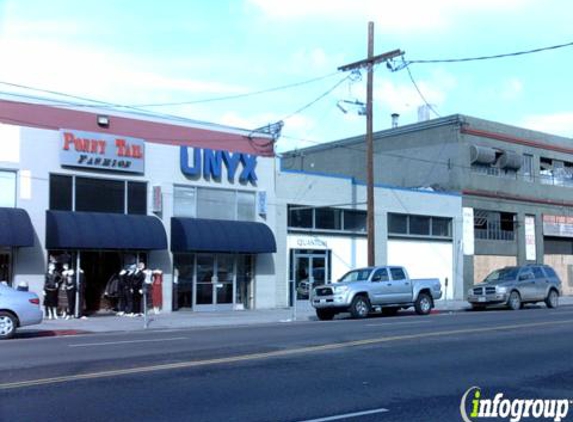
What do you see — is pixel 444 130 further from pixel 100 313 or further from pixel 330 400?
pixel 330 400

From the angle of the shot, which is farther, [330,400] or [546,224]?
[546,224]

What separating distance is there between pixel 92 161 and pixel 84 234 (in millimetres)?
2639

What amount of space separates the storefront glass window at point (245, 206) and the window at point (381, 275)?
5.94m

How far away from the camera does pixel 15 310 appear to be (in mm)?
17938

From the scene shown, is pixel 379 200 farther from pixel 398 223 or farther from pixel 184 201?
pixel 184 201

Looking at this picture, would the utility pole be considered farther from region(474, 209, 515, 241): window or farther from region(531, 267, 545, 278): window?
region(474, 209, 515, 241): window

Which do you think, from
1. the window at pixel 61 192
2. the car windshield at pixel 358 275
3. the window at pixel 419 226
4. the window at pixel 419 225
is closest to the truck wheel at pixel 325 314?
the car windshield at pixel 358 275

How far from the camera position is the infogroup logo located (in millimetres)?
8047

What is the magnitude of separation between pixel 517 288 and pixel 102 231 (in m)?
16.2

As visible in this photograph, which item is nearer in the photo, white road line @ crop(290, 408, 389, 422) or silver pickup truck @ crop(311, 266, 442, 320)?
white road line @ crop(290, 408, 389, 422)

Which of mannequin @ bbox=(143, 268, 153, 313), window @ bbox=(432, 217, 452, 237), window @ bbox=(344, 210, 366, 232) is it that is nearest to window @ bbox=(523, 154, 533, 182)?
window @ bbox=(432, 217, 452, 237)

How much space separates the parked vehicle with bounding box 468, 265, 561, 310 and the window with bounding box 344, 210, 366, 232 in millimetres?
5563

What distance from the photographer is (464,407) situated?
333 inches

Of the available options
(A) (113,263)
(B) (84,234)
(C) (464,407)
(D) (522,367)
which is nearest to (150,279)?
(A) (113,263)
